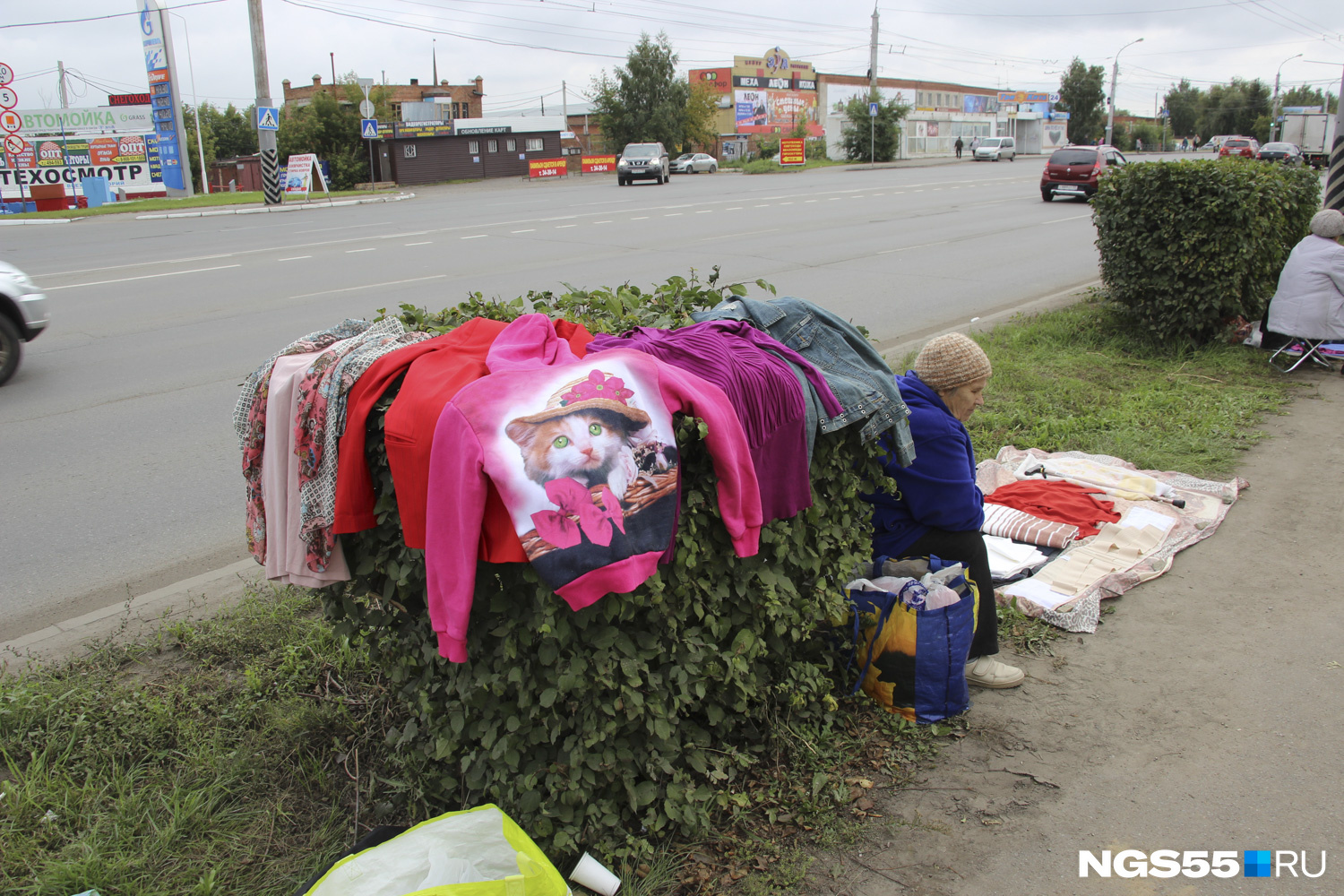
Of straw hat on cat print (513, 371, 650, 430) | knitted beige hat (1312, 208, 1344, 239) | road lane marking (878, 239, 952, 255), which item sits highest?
knitted beige hat (1312, 208, 1344, 239)

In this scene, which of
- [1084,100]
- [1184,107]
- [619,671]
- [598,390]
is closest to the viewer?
[598,390]

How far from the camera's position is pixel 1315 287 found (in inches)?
291

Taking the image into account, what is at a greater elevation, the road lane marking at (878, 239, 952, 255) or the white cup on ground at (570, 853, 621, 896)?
the road lane marking at (878, 239, 952, 255)

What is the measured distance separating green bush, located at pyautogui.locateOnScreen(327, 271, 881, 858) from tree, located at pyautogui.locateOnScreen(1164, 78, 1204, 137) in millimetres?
121631

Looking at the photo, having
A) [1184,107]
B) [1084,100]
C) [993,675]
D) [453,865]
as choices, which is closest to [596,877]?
[453,865]

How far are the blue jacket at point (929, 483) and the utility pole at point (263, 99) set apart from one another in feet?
101

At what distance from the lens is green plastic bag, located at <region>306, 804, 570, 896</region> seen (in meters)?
2.27

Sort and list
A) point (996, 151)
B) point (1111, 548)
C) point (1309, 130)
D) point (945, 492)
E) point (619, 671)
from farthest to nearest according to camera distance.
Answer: point (996, 151), point (1309, 130), point (1111, 548), point (945, 492), point (619, 671)

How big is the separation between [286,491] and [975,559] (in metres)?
2.47

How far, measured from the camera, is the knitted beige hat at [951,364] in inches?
140

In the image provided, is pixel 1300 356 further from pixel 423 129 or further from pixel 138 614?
pixel 423 129

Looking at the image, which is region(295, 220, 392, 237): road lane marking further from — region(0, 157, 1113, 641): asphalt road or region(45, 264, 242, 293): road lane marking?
region(45, 264, 242, 293): road lane marking

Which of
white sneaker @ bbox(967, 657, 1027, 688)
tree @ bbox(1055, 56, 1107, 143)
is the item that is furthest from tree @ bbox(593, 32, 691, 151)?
white sneaker @ bbox(967, 657, 1027, 688)

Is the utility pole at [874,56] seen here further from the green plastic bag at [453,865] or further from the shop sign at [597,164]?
the green plastic bag at [453,865]
